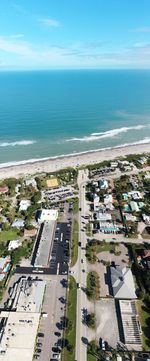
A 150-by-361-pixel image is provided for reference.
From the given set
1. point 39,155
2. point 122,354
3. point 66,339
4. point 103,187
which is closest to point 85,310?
point 66,339

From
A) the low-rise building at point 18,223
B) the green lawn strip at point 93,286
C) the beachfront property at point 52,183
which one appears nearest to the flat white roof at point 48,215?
the low-rise building at point 18,223

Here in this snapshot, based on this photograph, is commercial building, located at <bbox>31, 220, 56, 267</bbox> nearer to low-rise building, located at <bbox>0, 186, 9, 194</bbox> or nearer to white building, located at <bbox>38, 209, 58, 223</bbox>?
white building, located at <bbox>38, 209, 58, 223</bbox>

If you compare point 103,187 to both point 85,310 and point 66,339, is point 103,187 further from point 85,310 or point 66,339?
point 66,339

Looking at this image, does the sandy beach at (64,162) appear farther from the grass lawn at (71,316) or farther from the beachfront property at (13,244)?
the grass lawn at (71,316)

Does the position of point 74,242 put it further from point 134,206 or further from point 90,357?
point 90,357

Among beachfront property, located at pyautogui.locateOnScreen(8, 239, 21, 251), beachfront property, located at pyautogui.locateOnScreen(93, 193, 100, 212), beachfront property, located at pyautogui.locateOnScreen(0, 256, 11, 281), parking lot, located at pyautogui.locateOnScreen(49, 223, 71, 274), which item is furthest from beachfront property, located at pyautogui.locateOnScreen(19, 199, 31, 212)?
beachfront property, located at pyautogui.locateOnScreen(93, 193, 100, 212)

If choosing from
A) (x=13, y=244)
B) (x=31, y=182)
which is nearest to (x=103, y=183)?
(x=31, y=182)
